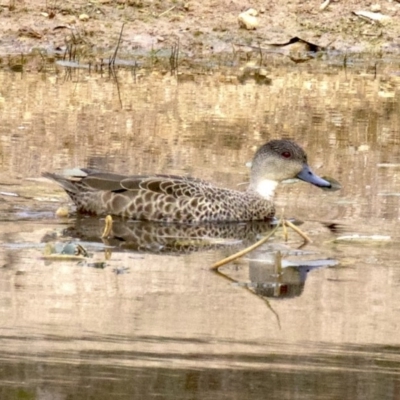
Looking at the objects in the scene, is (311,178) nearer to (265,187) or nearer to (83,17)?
Result: (265,187)

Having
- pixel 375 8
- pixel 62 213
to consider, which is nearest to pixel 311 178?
pixel 62 213

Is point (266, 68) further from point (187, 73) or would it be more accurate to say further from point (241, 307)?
point (241, 307)

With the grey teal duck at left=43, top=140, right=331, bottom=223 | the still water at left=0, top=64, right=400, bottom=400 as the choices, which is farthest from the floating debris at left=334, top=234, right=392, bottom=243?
the grey teal duck at left=43, top=140, right=331, bottom=223

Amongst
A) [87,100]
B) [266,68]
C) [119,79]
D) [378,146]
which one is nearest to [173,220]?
[378,146]

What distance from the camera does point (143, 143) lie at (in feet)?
42.6

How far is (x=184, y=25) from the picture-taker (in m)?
20.8

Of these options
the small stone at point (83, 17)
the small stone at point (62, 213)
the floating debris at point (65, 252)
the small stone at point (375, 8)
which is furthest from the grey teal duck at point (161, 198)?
the small stone at point (375, 8)

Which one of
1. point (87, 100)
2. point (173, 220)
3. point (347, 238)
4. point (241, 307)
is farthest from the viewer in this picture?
point (87, 100)

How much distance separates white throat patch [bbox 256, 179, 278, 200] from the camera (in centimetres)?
1080

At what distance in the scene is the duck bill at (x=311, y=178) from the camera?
10.8m

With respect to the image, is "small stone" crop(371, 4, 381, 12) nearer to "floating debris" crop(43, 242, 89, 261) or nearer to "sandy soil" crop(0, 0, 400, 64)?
"sandy soil" crop(0, 0, 400, 64)

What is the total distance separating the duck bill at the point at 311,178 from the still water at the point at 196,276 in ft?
0.57

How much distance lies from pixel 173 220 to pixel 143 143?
2884 millimetres

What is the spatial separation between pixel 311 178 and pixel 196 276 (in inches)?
116
